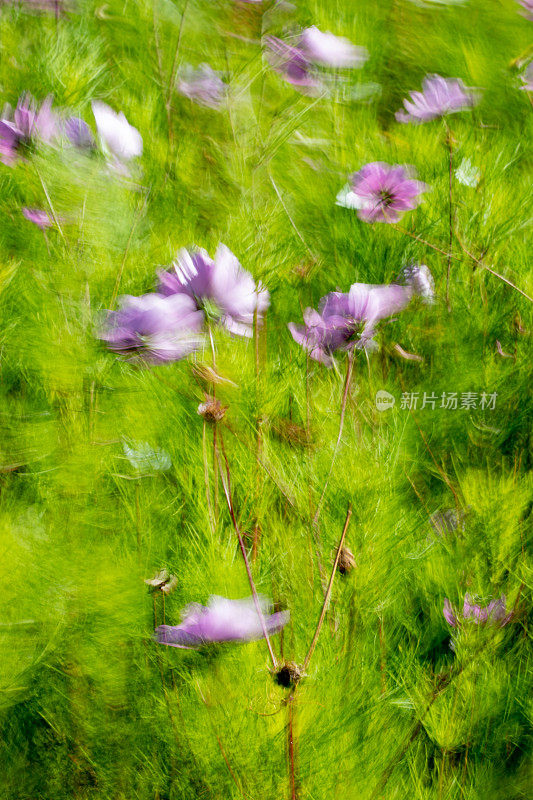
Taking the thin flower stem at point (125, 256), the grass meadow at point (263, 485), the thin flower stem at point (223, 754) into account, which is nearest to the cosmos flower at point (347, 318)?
the grass meadow at point (263, 485)

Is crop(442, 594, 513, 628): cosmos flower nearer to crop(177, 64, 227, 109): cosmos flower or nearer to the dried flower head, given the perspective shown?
the dried flower head

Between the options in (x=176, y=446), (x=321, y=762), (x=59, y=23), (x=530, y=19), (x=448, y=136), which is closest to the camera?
(x=321, y=762)

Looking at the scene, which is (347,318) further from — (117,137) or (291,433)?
(117,137)

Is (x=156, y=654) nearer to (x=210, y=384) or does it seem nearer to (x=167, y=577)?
(x=167, y=577)

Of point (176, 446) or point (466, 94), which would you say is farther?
point (466, 94)

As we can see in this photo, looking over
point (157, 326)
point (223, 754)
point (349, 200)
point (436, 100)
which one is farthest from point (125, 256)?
point (436, 100)

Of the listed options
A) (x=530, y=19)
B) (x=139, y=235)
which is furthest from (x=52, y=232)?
(x=530, y=19)
